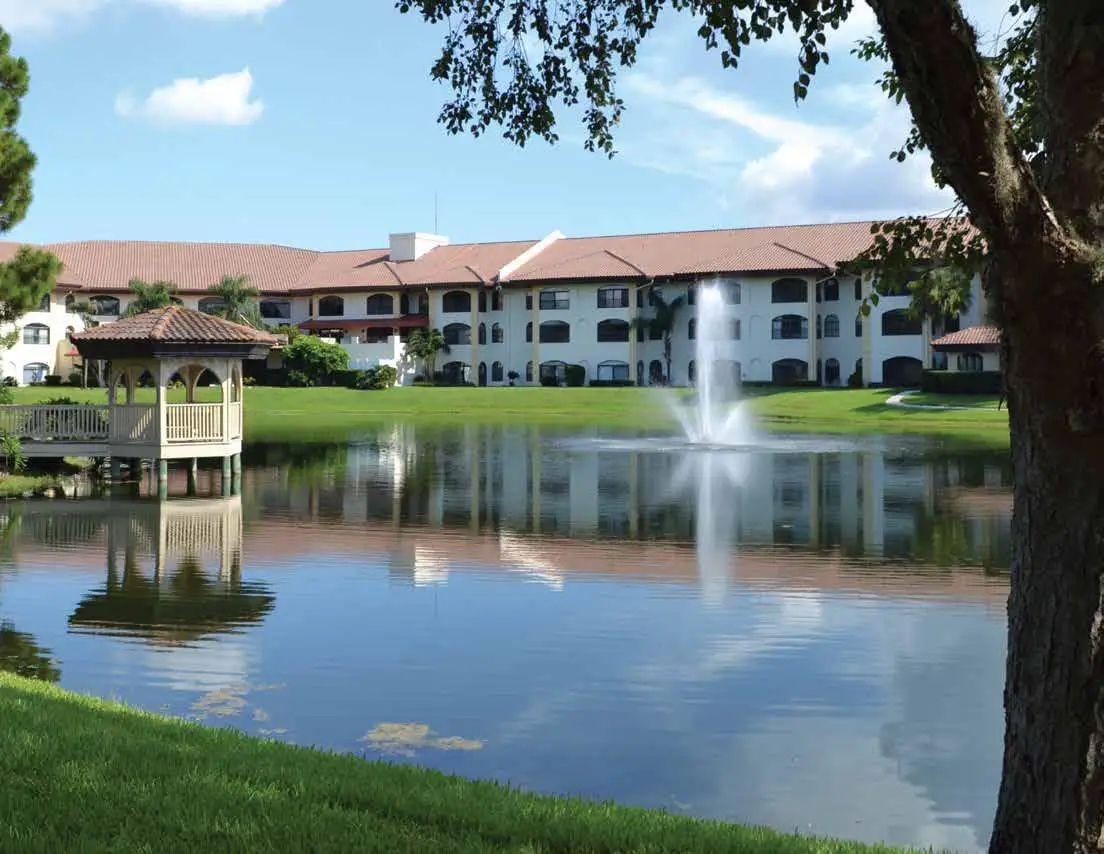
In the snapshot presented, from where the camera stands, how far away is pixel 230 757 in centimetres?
725

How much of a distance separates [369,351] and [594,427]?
87.6 feet

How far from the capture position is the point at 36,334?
76.6 metres

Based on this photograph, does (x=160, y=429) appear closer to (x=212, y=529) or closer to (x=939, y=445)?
(x=212, y=529)

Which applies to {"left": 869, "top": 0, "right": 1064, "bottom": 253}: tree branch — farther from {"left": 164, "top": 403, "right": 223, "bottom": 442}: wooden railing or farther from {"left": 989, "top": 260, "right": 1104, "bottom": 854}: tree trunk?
{"left": 164, "top": 403, "right": 223, "bottom": 442}: wooden railing

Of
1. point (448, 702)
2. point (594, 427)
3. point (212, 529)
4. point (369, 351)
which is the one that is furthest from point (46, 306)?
point (448, 702)

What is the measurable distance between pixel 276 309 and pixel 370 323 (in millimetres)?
8299

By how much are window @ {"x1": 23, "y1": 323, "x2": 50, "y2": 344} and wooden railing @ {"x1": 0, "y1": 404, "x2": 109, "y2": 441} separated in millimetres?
49680

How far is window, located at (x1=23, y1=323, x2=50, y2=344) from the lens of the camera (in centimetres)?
7600

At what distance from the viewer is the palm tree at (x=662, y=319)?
74500mm

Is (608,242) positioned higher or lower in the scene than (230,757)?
higher

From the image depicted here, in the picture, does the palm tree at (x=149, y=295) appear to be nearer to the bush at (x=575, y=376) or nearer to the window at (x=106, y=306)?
the window at (x=106, y=306)

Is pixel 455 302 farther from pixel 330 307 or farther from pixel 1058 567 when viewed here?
pixel 1058 567

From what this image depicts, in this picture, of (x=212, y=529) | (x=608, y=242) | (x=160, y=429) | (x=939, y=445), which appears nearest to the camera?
(x=212, y=529)

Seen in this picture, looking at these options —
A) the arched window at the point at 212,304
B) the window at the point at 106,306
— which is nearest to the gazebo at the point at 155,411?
the arched window at the point at 212,304
